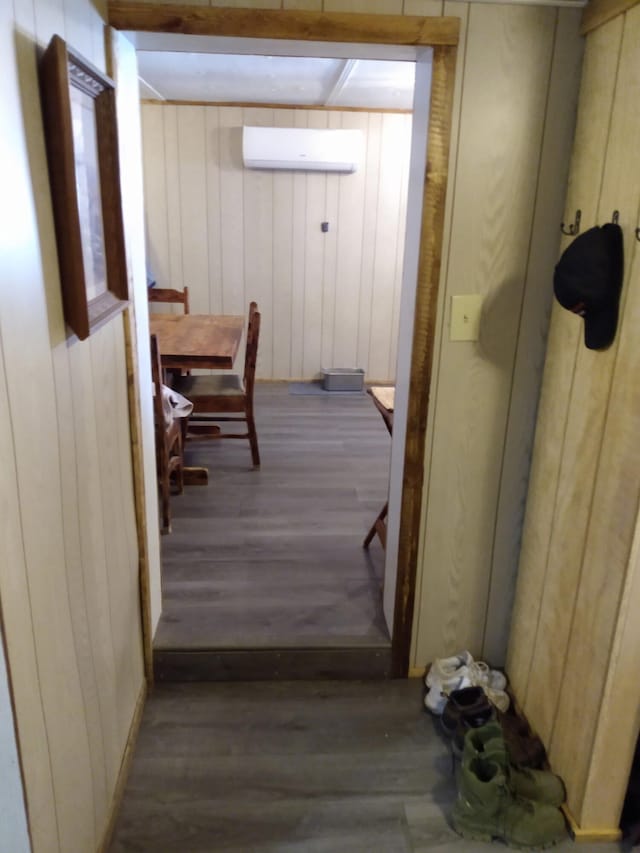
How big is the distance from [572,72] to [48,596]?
181 centimetres

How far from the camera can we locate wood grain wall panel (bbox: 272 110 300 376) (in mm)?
5086

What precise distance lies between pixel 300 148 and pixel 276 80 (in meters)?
0.87

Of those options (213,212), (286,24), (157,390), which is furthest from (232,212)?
(286,24)

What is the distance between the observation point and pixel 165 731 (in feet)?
6.62

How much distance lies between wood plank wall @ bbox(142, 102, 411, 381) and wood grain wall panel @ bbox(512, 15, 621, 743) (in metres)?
3.58

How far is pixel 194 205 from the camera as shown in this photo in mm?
5102

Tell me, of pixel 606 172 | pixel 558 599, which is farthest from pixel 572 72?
pixel 558 599

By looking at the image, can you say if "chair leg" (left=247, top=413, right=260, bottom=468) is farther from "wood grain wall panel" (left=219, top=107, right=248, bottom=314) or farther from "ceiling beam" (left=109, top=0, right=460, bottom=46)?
"ceiling beam" (left=109, top=0, right=460, bottom=46)

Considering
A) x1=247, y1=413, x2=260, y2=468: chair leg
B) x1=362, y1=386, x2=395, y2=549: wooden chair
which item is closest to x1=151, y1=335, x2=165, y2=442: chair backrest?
x1=247, y1=413, x2=260, y2=468: chair leg

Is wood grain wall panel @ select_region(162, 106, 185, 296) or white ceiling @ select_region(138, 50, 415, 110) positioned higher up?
white ceiling @ select_region(138, 50, 415, 110)

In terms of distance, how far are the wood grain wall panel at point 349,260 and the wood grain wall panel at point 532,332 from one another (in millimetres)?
3521

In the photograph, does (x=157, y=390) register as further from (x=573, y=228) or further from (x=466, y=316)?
(x=573, y=228)

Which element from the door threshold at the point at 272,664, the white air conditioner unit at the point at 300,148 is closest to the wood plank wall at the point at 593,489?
the door threshold at the point at 272,664

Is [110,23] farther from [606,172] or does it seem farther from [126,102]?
[606,172]
